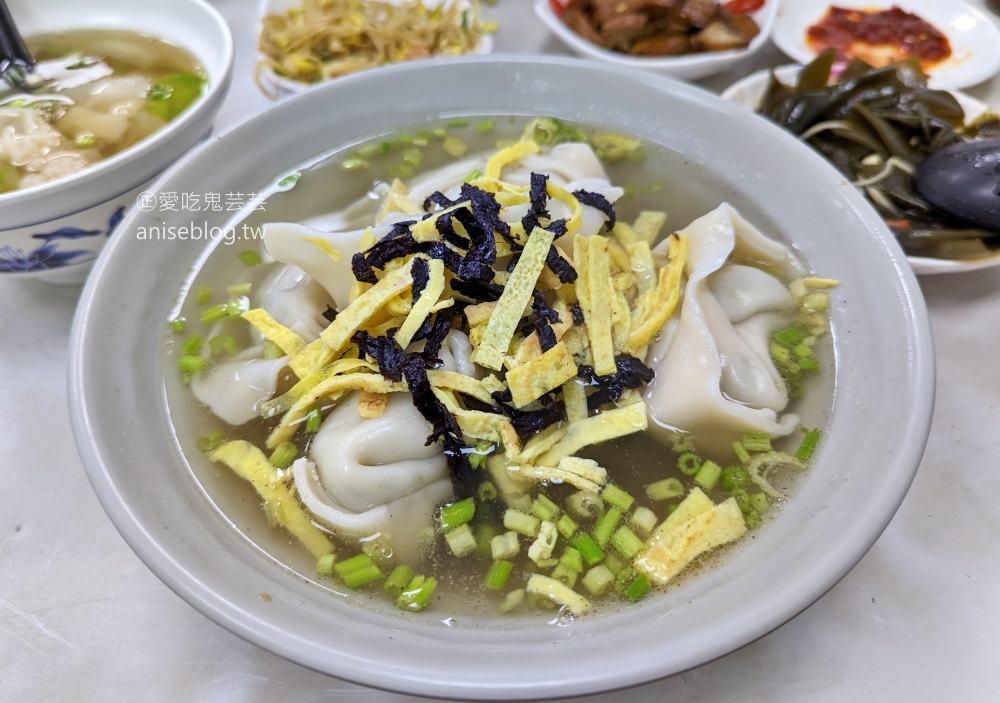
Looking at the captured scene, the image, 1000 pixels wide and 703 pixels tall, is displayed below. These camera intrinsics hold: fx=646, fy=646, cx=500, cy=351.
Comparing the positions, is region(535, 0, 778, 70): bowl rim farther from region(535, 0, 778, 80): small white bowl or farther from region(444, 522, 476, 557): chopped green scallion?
region(444, 522, 476, 557): chopped green scallion

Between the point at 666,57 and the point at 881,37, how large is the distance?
3.82 ft

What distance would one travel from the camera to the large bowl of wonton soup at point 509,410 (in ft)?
3.90

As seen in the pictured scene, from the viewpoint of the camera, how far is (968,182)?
2.03 metres

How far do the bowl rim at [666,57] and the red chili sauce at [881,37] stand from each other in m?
0.29

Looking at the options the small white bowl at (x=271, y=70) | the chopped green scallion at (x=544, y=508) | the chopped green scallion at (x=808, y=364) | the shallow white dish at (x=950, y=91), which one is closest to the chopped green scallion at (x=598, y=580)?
the chopped green scallion at (x=544, y=508)

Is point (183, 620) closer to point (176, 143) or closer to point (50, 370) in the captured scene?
point (50, 370)

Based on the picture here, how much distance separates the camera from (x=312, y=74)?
2766 millimetres

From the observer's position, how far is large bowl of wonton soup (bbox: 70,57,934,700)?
119 centimetres

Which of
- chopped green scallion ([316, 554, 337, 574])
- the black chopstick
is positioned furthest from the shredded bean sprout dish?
chopped green scallion ([316, 554, 337, 574])

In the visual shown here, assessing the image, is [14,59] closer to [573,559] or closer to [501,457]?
[501,457]

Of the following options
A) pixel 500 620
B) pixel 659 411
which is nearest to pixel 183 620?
pixel 500 620

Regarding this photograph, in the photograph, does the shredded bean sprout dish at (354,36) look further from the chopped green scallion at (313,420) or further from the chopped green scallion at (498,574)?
the chopped green scallion at (498,574)

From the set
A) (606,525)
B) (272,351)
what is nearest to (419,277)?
(272,351)

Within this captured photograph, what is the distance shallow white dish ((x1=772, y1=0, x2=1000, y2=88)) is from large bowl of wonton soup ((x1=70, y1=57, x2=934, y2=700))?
1.46m
